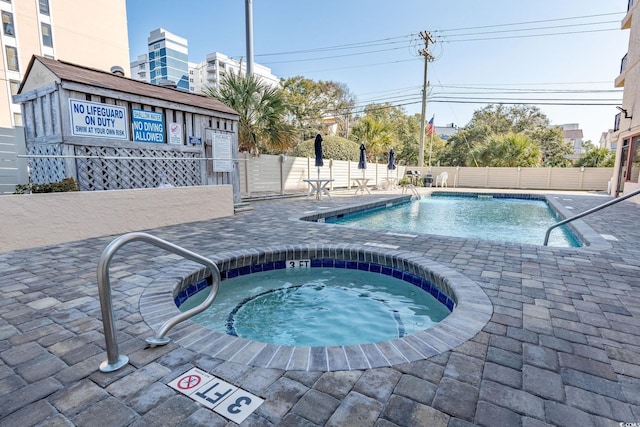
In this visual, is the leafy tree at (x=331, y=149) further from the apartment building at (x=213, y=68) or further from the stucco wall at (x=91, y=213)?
the apartment building at (x=213, y=68)

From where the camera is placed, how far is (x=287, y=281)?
13.1ft

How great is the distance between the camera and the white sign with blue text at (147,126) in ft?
18.9

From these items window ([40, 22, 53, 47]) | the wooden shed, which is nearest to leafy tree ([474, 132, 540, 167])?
the wooden shed

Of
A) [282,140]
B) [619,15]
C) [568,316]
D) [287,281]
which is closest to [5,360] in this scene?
[287,281]

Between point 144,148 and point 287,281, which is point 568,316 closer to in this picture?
point 287,281

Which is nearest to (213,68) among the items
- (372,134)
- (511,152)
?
→ (372,134)

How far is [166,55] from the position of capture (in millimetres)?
66625

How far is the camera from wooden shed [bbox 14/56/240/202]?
15.9ft

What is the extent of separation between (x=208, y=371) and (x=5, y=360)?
117cm

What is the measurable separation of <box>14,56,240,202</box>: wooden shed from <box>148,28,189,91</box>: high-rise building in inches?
2732

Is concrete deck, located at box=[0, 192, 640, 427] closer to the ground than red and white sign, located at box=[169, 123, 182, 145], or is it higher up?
closer to the ground

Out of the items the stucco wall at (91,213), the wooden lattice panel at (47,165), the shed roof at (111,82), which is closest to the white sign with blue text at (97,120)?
the shed roof at (111,82)

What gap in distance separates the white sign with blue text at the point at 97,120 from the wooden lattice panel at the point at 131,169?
0.25 metres

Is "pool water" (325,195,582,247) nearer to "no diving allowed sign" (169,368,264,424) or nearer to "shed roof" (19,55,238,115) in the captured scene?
"shed roof" (19,55,238,115)
